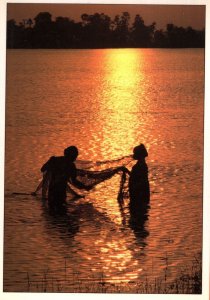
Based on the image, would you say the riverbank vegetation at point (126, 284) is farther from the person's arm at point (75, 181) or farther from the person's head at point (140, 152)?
the person's head at point (140, 152)

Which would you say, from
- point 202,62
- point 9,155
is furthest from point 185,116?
point 9,155

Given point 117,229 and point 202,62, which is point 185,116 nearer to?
point 202,62

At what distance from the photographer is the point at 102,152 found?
11.2 ft

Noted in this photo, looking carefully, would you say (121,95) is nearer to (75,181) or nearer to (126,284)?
(75,181)

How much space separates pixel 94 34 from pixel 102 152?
1.59 ft

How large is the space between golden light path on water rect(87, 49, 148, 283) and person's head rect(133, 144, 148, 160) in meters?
0.03

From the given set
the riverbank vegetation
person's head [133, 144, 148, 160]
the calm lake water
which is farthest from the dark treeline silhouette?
the riverbank vegetation

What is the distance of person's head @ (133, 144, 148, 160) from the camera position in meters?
3.40

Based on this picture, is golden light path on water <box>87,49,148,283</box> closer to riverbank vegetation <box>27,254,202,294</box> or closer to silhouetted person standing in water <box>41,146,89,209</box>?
riverbank vegetation <box>27,254,202,294</box>

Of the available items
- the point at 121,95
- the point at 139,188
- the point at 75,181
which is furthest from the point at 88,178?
the point at 121,95

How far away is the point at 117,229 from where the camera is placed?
3383 mm

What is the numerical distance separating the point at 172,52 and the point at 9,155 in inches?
31.2

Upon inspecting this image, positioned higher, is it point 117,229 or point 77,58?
point 77,58

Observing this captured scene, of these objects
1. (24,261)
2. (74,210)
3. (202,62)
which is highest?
(202,62)
